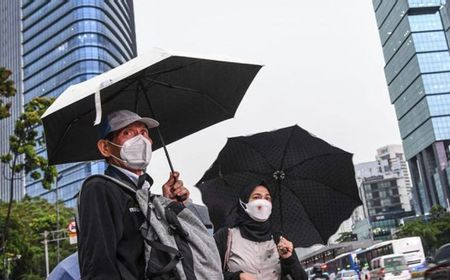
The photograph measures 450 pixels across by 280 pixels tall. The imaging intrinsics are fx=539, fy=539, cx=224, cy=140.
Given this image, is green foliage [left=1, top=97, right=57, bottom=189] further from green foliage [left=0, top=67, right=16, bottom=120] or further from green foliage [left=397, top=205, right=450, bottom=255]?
green foliage [left=397, top=205, right=450, bottom=255]

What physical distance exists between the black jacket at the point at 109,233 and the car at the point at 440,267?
8.27 meters

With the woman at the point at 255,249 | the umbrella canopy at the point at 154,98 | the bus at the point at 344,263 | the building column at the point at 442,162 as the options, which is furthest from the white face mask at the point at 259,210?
the building column at the point at 442,162

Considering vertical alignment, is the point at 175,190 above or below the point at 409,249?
above

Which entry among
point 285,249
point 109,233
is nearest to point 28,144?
point 285,249

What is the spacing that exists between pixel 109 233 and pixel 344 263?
155 feet

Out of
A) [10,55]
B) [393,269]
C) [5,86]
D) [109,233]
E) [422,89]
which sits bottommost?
[393,269]

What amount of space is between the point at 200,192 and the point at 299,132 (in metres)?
1.10

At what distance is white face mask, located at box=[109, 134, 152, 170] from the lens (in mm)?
2559

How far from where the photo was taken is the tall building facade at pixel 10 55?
107m

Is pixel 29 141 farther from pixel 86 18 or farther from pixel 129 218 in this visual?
pixel 86 18

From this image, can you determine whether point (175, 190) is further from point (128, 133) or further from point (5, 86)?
point (5, 86)

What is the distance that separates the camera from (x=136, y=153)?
257 centimetres

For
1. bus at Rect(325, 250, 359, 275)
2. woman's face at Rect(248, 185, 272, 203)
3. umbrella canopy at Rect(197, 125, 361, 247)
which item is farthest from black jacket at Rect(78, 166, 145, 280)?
bus at Rect(325, 250, 359, 275)

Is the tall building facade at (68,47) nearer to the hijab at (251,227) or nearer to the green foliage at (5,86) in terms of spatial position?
the green foliage at (5,86)
